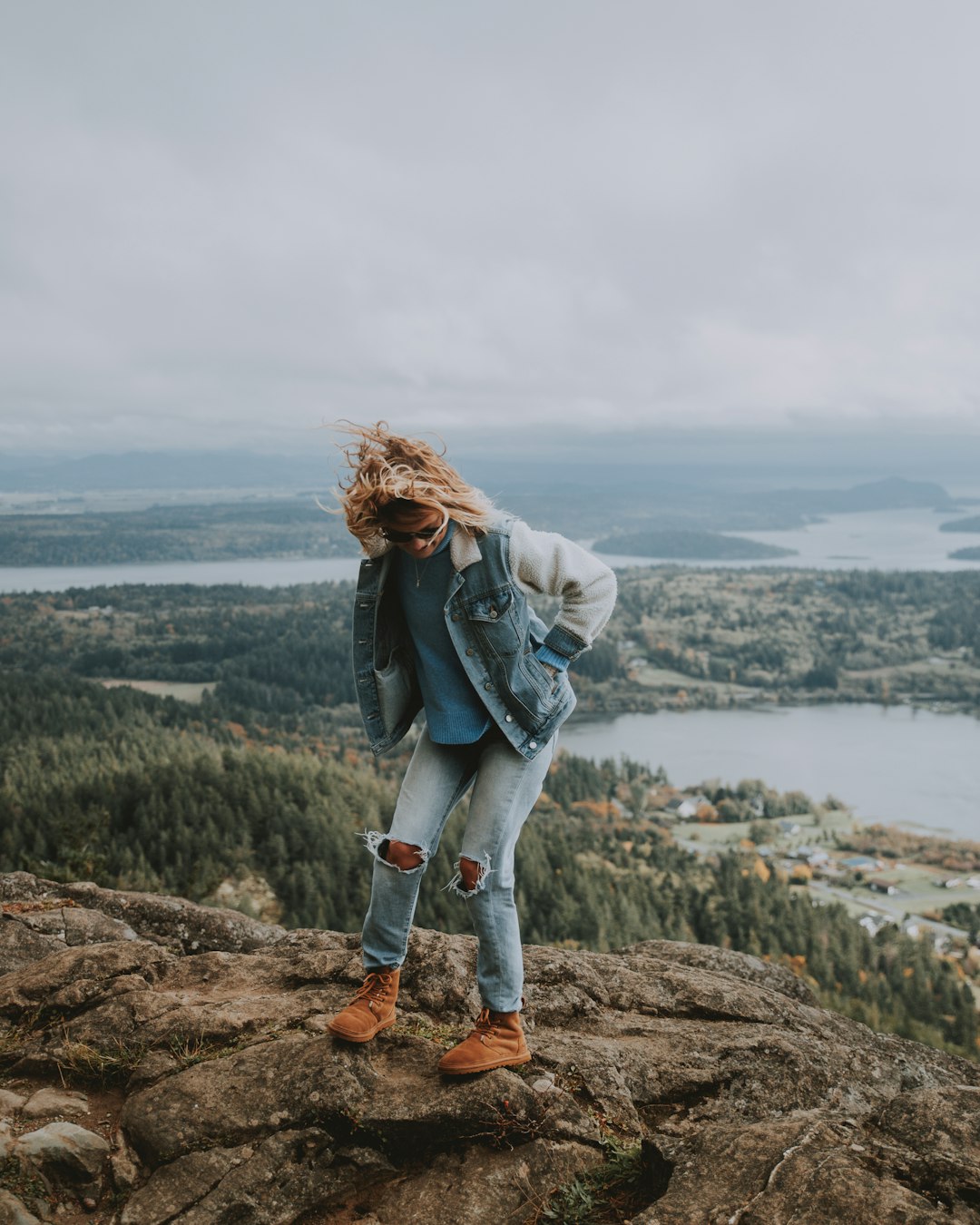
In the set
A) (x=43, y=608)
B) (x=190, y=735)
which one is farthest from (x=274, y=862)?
(x=43, y=608)

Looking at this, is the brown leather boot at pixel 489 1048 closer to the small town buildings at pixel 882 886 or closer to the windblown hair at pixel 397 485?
the windblown hair at pixel 397 485

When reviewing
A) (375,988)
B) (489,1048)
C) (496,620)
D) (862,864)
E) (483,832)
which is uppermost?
(496,620)

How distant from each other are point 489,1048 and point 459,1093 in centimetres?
26

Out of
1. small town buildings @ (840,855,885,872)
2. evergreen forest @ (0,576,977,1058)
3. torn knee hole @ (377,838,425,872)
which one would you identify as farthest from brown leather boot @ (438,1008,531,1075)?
small town buildings @ (840,855,885,872)

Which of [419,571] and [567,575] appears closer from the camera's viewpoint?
[567,575]

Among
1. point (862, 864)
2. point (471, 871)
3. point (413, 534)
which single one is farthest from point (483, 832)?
point (862, 864)

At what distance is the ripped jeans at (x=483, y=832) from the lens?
4137 millimetres

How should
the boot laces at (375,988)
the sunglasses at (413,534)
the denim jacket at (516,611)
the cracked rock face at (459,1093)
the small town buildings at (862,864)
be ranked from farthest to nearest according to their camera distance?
the small town buildings at (862,864)
the boot laces at (375,988)
the denim jacket at (516,611)
the sunglasses at (413,534)
the cracked rock face at (459,1093)

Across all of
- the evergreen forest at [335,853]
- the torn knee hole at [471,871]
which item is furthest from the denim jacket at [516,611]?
the evergreen forest at [335,853]

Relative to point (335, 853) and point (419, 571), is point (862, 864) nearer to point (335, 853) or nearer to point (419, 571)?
point (335, 853)

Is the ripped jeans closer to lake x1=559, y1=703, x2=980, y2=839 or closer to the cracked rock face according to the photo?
the cracked rock face

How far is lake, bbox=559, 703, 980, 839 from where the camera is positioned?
90125mm

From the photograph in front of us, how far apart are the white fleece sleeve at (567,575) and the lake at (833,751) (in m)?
88.8

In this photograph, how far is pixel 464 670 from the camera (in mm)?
4188
